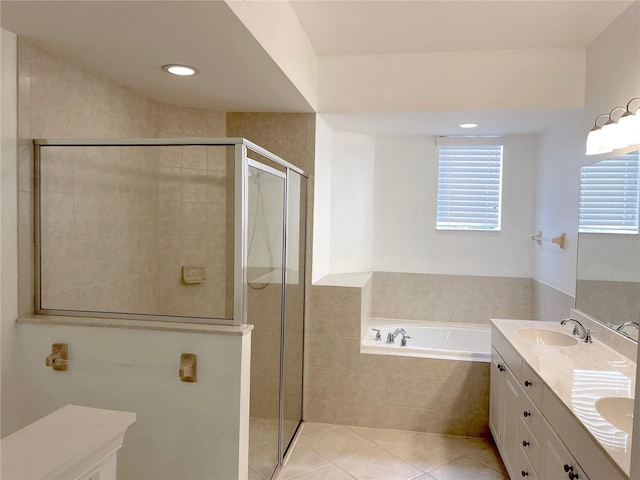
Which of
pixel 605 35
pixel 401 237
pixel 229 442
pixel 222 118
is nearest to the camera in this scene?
pixel 229 442

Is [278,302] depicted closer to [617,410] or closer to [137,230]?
[137,230]

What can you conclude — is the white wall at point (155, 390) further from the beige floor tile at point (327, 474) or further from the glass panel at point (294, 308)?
the glass panel at point (294, 308)

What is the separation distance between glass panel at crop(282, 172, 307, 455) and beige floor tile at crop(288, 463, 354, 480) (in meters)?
0.24

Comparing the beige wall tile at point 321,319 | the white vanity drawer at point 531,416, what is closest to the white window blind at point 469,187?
the beige wall tile at point 321,319

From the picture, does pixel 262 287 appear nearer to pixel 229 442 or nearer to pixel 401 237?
pixel 229 442

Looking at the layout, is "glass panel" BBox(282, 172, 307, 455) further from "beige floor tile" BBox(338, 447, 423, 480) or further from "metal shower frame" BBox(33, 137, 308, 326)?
"metal shower frame" BBox(33, 137, 308, 326)

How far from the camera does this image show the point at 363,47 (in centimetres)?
297

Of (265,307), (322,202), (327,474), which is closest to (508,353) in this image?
(327,474)

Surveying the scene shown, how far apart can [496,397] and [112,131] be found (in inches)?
111

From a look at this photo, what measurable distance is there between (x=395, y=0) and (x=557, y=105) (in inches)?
50.6

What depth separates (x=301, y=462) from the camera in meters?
2.83

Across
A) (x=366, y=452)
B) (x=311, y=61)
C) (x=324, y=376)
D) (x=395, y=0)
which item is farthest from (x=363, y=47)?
(x=366, y=452)

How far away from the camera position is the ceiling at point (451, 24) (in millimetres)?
2387

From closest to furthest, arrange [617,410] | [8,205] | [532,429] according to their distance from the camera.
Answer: [617,410] → [8,205] → [532,429]
